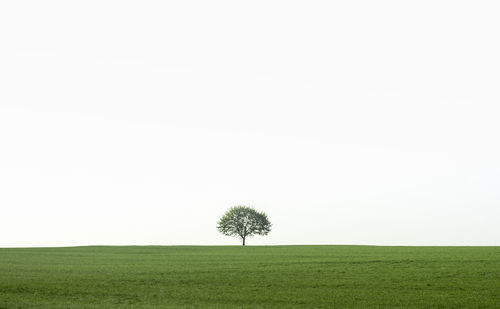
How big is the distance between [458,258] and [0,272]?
35969mm

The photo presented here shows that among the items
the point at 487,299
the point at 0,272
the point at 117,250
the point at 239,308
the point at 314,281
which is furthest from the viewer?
the point at 117,250

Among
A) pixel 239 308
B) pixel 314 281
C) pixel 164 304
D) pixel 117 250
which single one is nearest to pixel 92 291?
pixel 164 304

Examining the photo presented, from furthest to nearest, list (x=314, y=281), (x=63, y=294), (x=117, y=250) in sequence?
(x=117, y=250)
(x=314, y=281)
(x=63, y=294)

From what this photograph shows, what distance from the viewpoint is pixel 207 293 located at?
29.1m

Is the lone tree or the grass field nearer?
the grass field

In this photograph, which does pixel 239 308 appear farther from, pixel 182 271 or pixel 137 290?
pixel 182 271

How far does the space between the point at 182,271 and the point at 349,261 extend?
46.3ft

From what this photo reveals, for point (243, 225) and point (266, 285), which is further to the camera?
point (243, 225)

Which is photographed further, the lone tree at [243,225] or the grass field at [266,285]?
the lone tree at [243,225]

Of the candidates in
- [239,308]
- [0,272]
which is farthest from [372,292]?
[0,272]

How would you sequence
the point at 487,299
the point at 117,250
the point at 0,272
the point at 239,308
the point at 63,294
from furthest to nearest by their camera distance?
the point at 117,250 < the point at 0,272 < the point at 63,294 < the point at 487,299 < the point at 239,308

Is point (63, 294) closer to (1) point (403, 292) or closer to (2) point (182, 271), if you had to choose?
(2) point (182, 271)

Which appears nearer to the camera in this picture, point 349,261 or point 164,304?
point 164,304

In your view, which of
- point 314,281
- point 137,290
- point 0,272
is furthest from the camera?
point 0,272
